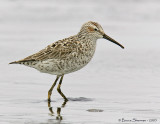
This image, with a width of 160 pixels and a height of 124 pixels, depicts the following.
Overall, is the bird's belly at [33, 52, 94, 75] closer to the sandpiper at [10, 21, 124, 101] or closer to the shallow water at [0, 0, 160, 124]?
the sandpiper at [10, 21, 124, 101]

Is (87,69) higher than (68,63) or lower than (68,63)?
higher

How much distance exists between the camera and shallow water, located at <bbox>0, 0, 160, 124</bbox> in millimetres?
10141

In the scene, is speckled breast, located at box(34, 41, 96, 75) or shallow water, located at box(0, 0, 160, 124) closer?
shallow water, located at box(0, 0, 160, 124)

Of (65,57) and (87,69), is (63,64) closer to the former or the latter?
(65,57)

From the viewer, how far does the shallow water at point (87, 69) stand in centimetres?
1014

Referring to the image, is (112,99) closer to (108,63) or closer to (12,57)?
(108,63)

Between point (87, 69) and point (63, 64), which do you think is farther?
point (87, 69)

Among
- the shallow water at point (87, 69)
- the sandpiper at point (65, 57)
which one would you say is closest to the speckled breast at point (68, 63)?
the sandpiper at point (65, 57)

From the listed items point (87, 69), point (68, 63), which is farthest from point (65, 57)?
point (87, 69)

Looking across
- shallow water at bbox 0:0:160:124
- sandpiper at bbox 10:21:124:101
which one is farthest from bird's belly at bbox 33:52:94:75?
shallow water at bbox 0:0:160:124

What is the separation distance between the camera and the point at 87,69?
1487cm

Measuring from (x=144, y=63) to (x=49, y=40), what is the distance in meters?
4.11

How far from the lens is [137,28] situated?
69.2 feet

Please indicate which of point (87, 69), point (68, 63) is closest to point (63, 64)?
point (68, 63)
